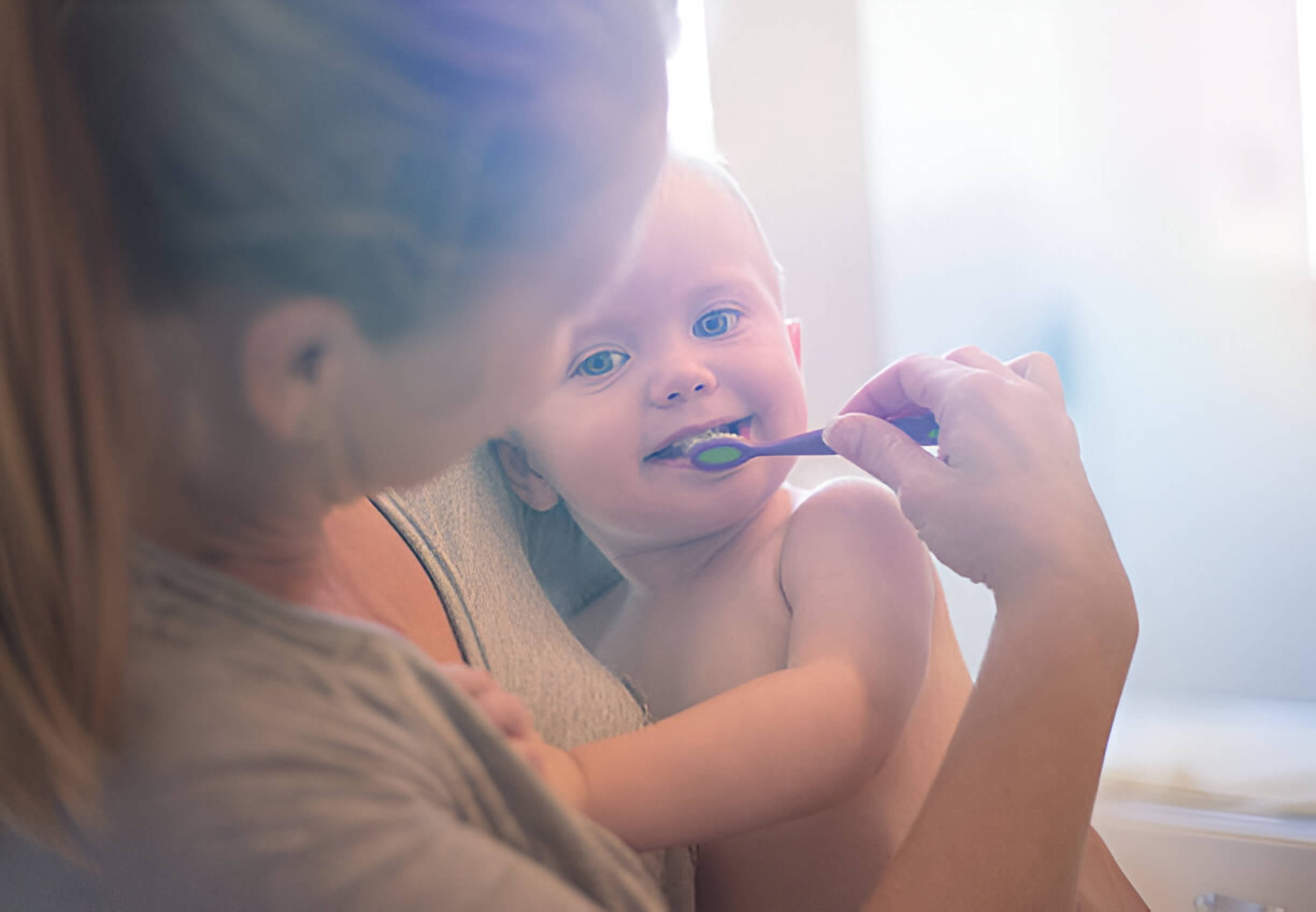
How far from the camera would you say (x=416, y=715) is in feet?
0.77

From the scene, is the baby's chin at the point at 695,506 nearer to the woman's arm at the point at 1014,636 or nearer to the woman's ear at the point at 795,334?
the woman's arm at the point at 1014,636

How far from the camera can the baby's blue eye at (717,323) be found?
427mm

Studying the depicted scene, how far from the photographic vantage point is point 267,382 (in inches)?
8.7

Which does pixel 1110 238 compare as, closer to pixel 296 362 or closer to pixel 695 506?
pixel 695 506

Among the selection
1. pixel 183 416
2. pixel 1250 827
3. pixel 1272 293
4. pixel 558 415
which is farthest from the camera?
pixel 1272 293

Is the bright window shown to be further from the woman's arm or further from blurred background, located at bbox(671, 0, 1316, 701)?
the woman's arm

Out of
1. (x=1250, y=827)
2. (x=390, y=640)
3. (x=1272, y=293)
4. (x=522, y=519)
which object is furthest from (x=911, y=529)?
(x=1272, y=293)

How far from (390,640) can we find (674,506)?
199mm

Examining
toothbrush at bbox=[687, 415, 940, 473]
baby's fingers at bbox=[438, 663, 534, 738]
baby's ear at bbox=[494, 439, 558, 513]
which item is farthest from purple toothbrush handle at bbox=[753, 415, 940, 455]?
baby's fingers at bbox=[438, 663, 534, 738]

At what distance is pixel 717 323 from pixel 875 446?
0.37 feet

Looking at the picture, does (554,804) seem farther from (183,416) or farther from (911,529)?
(911,529)

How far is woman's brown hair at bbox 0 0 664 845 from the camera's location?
7.9 inches

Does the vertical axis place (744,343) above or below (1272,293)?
above

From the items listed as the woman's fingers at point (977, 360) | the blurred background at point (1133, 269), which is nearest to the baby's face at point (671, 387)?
the woman's fingers at point (977, 360)
